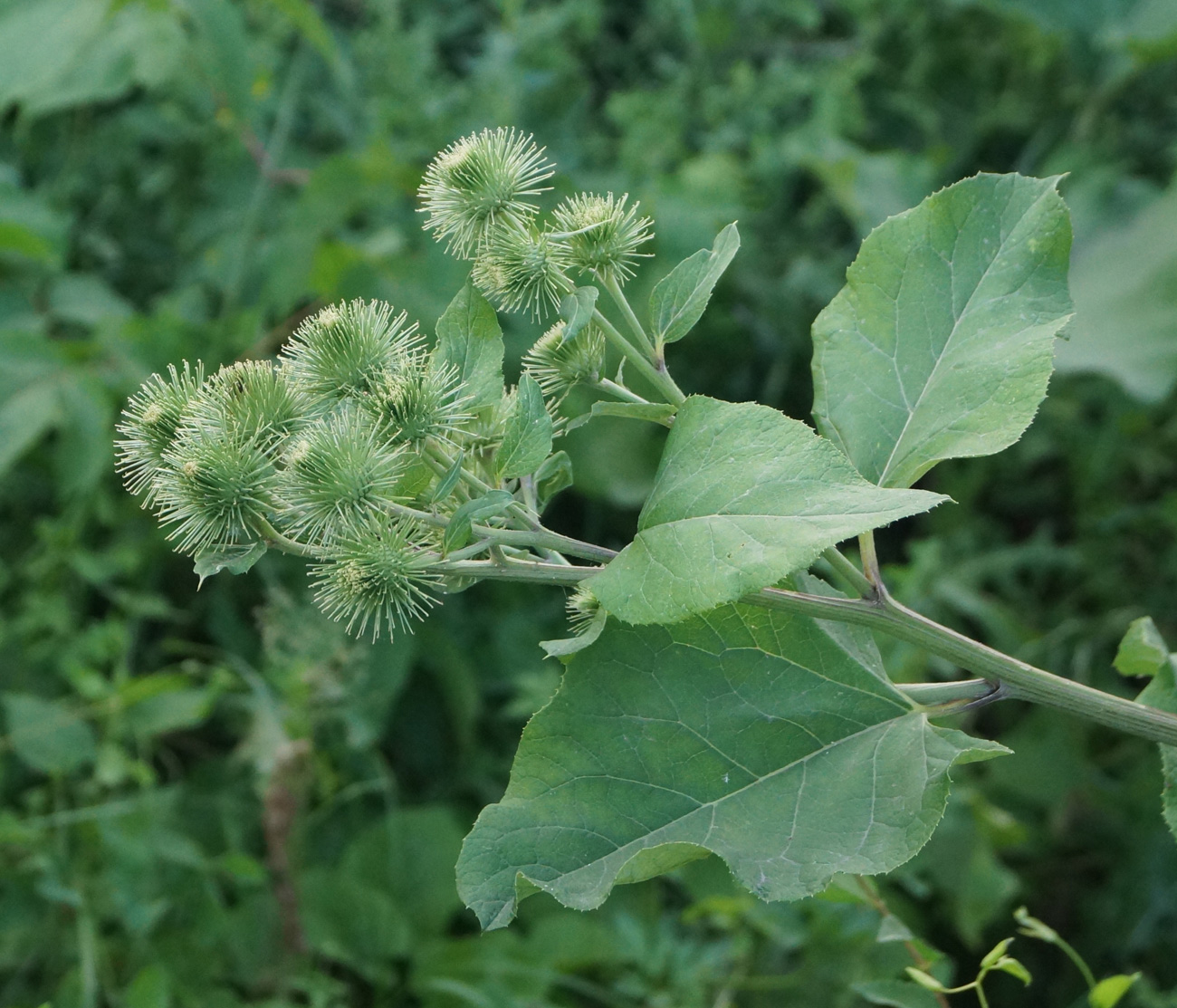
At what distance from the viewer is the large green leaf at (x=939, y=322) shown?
0.80 m

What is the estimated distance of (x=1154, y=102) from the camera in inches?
98.7

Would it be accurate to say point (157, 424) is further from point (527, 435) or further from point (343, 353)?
point (527, 435)

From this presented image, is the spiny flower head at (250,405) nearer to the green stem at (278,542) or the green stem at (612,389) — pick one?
the green stem at (278,542)

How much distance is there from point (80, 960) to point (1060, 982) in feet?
4.62

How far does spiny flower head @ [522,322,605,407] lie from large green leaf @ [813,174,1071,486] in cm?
19

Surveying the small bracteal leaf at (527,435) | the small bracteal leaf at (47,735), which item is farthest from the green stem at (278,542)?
the small bracteal leaf at (47,735)

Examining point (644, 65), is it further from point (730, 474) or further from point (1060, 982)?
point (730, 474)

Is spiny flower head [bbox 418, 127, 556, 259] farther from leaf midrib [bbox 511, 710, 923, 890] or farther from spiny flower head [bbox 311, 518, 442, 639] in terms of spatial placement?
leaf midrib [bbox 511, 710, 923, 890]

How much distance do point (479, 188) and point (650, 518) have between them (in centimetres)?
24

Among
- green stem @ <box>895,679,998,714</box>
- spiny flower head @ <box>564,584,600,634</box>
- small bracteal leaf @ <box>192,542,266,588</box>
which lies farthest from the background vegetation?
small bracteal leaf @ <box>192,542,266,588</box>

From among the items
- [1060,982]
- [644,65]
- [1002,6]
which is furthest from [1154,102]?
[1060,982]

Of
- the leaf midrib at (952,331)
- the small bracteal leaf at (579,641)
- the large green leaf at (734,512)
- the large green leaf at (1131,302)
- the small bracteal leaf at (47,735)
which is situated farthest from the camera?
the large green leaf at (1131,302)

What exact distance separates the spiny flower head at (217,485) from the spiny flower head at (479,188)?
0.20 meters

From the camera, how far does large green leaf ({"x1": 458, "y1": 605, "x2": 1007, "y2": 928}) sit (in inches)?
27.6
